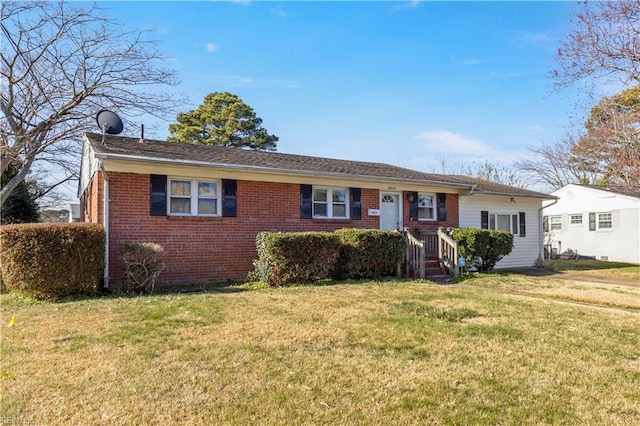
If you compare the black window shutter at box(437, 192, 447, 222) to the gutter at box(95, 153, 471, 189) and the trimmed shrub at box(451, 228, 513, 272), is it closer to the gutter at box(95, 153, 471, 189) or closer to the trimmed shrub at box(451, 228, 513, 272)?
the gutter at box(95, 153, 471, 189)

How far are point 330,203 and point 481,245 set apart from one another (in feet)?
16.6

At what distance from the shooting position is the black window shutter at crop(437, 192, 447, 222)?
1439 centimetres

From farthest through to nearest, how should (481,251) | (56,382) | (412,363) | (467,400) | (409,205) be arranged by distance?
1. (409,205)
2. (481,251)
3. (412,363)
4. (56,382)
5. (467,400)

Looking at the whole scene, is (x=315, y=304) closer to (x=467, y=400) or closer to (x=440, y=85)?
(x=467, y=400)

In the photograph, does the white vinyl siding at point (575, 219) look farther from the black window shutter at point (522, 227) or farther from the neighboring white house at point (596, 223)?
the black window shutter at point (522, 227)

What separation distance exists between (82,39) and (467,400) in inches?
630

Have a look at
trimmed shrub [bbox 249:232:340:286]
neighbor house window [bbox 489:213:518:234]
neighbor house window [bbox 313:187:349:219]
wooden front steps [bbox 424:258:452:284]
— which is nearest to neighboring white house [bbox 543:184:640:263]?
neighbor house window [bbox 489:213:518:234]

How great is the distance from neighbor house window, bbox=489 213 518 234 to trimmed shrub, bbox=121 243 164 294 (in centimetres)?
1266

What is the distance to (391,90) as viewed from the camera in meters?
14.1

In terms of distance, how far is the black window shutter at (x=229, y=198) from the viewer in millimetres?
10633

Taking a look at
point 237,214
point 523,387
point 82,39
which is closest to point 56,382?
point 523,387

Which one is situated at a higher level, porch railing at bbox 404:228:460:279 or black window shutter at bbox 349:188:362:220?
black window shutter at bbox 349:188:362:220

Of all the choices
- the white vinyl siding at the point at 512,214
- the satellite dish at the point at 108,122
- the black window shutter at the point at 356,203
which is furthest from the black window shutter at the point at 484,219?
the satellite dish at the point at 108,122

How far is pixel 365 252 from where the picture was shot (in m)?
10.7
